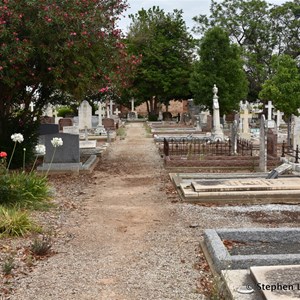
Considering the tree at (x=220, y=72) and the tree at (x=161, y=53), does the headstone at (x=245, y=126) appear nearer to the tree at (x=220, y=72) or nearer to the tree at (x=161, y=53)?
the tree at (x=220, y=72)

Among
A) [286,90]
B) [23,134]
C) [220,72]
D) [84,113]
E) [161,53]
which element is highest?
[161,53]

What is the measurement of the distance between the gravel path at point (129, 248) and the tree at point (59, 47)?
11.4 feet

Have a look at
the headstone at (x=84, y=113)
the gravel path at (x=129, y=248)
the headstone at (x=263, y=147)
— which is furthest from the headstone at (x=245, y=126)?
the gravel path at (x=129, y=248)

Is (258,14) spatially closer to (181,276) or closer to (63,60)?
(63,60)

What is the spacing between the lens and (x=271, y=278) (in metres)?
4.59

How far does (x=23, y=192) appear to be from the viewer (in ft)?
28.8

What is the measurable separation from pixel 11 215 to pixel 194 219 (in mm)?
3090

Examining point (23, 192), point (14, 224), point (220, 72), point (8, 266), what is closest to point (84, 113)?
point (220, 72)

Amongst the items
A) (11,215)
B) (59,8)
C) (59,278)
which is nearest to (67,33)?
(59,8)

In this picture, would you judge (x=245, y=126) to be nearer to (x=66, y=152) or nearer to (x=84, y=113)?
(x=84, y=113)

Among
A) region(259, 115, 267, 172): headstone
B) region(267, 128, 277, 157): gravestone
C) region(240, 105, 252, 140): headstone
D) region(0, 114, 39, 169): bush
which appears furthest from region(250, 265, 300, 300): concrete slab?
region(240, 105, 252, 140): headstone

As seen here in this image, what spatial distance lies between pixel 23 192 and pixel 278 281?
5622 millimetres

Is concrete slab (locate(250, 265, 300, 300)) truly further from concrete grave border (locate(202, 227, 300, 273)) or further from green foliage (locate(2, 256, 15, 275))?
green foliage (locate(2, 256, 15, 275))

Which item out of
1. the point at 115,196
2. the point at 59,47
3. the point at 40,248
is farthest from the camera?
the point at 59,47
